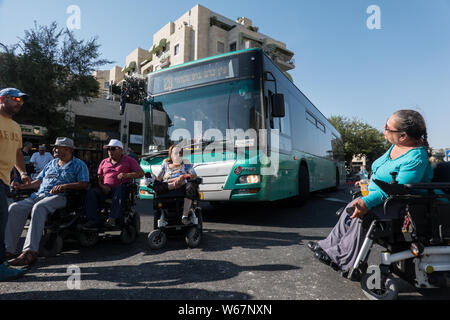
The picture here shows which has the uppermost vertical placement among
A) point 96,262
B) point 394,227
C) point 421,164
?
point 421,164

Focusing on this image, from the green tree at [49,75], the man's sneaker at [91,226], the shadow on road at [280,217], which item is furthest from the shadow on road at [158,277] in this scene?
the green tree at [49,75]

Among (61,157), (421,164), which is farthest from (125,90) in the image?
(421,164)

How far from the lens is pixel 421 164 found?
7.32 ft

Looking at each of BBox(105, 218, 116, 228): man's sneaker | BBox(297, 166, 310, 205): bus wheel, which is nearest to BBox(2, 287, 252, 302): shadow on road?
BBox(105, 218, 116, 228): man's sneaker

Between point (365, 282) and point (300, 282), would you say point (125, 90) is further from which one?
point (365, 282)

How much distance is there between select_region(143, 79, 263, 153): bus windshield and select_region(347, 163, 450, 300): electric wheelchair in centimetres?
320

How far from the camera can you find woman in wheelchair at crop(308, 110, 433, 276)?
225cm

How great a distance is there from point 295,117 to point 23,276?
647 cm

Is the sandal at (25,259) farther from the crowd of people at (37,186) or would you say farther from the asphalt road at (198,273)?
the asphalt road at (198,273)

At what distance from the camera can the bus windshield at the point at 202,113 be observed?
5.25 m

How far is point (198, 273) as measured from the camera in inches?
111

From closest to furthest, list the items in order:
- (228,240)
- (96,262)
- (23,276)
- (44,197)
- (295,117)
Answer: (23,276), (96,262), (44,197), (228,240), (295,117)

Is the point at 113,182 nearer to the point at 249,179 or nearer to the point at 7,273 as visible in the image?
the point at 7,273

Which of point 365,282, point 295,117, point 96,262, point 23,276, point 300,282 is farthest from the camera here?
point 295,117
